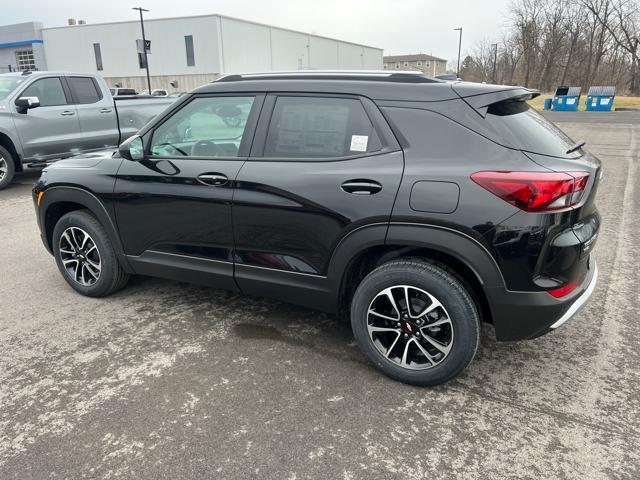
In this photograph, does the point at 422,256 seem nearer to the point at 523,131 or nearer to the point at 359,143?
the point at 359,143

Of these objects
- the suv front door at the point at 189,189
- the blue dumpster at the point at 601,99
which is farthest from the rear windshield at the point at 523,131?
the blue dumpster at the point at 601,99

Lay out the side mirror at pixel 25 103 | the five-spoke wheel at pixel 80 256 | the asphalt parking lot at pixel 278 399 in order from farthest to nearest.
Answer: the side mirror at pixel 25 103 < the five-spoke wheel at pixel 80 256 < the asphalt parking lot at pixel 278 399

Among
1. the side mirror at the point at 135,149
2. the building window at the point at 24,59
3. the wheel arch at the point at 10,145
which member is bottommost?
the wheel arch at the point at 10,145

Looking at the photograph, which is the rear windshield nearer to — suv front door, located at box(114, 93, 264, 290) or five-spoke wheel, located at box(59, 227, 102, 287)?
suv front door, located at box(114, 93, 264, 290)

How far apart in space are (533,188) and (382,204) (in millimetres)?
784

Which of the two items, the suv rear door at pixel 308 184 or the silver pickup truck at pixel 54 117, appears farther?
the silver pickup truck at pixel 54 117

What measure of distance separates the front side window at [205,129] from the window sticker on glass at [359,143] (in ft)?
2.75

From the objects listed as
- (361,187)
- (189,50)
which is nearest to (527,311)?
(361,187)

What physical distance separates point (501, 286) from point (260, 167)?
1635 mm

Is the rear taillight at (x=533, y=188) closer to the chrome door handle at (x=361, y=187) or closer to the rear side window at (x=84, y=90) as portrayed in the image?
the chrome door handle at (x=361, y=187)

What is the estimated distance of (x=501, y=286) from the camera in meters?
2.60

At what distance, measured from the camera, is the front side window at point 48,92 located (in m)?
9.02

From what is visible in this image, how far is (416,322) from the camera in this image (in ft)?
9.30

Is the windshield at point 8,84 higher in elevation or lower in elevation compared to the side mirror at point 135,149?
higher
